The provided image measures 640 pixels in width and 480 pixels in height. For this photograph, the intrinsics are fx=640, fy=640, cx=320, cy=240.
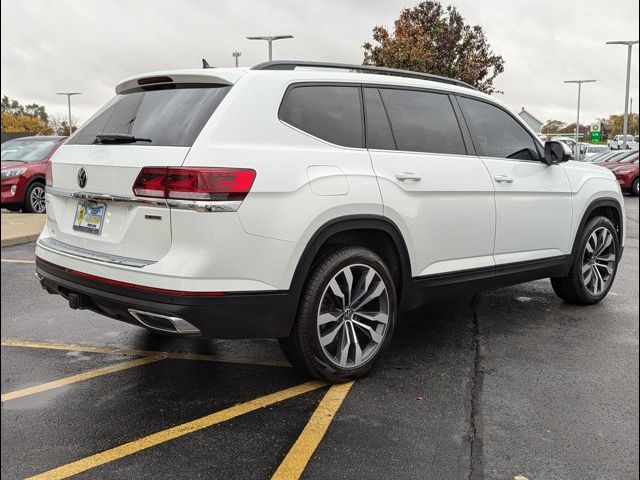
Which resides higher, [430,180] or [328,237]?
[430,180]

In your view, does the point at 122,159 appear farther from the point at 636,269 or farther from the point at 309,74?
the point at 636,269

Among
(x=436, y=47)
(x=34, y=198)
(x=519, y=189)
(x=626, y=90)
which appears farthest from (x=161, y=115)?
(x=626, y=90)

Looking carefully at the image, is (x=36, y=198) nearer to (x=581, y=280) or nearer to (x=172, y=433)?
(x=581, y=280)

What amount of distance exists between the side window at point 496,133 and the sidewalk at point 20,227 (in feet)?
23.7

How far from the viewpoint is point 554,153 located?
17.3ft

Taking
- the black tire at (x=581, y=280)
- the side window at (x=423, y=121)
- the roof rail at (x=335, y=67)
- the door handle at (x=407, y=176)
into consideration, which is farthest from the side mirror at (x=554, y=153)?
the door handle at (x=407, y=176)

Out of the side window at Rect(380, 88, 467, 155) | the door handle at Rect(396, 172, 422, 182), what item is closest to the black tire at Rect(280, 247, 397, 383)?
the door handle at Rect(396, 172, 422, 182)

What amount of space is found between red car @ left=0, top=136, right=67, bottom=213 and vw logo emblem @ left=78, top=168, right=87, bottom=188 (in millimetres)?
9277

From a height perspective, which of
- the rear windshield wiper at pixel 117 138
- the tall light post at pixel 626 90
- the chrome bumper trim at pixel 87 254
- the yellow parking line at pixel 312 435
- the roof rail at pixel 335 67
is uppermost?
the tall light post at pixel 626 90

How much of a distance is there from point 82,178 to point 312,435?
1.95 meters

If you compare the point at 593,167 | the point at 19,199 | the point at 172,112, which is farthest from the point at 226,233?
the point at 19,199

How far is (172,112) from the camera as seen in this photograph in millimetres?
3559

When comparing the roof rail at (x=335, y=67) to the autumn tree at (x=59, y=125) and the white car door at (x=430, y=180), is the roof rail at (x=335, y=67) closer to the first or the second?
the white car door at (x=430, y=180)

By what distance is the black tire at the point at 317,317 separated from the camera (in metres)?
3.61
